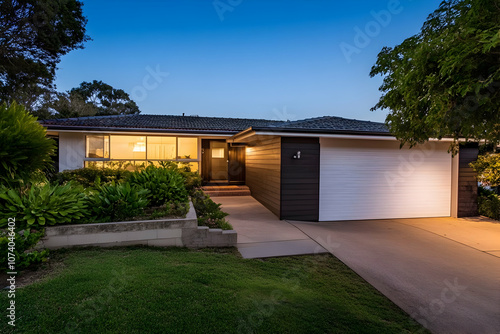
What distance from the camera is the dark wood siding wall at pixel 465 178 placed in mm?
8438

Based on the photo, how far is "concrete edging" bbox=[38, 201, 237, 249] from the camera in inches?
165

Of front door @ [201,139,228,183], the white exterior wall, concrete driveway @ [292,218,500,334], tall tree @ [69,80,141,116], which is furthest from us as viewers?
tall tree @ [69,80,141,116]

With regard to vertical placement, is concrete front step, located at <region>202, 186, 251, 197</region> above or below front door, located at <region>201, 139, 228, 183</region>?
below

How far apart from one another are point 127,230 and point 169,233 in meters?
0.71

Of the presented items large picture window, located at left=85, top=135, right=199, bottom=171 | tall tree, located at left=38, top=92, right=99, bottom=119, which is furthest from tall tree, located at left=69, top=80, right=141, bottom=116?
large picture window, located at left=85, top=135, right=199, bottom=171

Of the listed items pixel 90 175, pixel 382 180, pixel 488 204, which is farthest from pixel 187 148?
pixel 488 204

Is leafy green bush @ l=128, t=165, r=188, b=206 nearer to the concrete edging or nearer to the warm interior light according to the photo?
the concrete edging

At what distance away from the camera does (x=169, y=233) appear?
4715 mm

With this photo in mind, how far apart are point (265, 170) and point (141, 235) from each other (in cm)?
532

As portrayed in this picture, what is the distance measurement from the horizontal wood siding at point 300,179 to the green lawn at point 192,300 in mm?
3688

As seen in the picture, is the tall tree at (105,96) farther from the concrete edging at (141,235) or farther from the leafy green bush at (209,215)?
the concrete edging at (141,235)

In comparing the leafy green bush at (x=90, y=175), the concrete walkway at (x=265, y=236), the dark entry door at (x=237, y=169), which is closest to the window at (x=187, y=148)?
the dark entry door at (x=237, y=169)

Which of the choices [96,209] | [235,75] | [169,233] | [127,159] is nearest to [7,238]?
[96,209]

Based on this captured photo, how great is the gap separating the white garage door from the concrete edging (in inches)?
162
